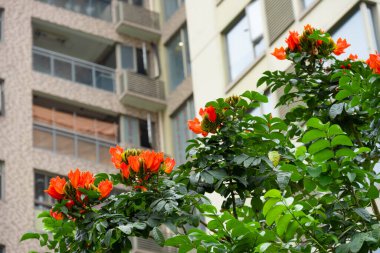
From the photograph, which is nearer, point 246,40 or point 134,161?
point 134,161

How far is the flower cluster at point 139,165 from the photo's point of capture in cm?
888

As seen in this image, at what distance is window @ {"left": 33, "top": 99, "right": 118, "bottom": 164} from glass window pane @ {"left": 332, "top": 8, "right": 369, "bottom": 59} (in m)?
13.2

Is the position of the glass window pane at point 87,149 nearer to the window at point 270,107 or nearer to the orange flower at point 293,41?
the window at point 270,107

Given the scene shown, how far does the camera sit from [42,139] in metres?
31.2

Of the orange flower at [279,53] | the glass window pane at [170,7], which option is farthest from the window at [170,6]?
the orange flower at [279,53]

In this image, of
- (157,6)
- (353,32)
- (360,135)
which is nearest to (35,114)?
(157,6)

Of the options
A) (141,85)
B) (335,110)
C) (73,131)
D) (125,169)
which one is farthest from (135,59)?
(125,169)

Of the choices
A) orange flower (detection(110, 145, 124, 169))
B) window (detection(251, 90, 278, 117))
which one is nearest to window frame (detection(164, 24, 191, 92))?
window (detection(251, 90, 278, 117))

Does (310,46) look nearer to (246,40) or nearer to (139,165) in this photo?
(139,165)

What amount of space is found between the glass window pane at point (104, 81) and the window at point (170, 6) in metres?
2.95

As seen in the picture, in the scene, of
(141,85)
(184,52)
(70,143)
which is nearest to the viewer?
(70,143)

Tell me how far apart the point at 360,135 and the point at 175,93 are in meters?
23.1

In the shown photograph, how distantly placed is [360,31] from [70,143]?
14.4 m

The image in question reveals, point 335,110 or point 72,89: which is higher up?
point 72,89
